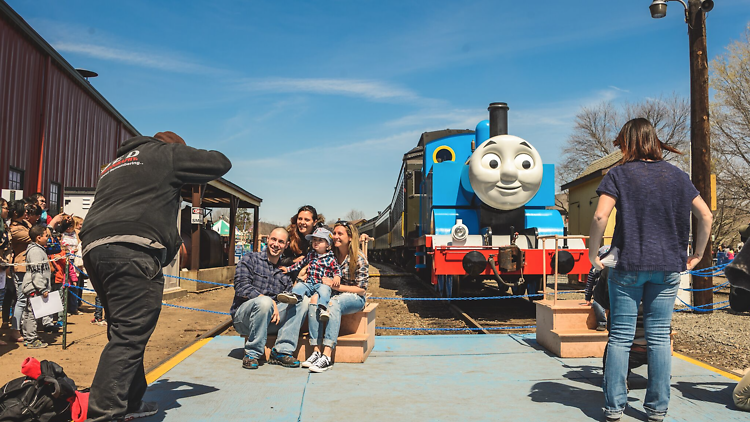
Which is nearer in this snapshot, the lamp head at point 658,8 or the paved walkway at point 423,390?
the paved walkway at point 423,390

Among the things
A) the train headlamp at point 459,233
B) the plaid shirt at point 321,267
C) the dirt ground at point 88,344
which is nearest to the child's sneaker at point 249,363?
the plaid shirt at point 321,267

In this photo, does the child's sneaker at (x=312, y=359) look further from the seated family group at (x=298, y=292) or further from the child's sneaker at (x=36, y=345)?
the child's sneaker at (x=36, y=345)

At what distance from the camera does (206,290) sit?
14.3 metres

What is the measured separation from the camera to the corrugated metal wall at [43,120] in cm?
1234

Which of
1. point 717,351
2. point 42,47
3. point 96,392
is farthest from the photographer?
point 42,47

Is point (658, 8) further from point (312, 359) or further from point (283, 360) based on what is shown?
point (283, 360)

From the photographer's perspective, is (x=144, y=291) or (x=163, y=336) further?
(x=163, y=336)

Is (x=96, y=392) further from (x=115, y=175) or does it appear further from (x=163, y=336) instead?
(x=163, y=336)

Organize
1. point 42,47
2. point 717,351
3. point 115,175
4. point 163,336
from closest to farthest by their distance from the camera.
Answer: point 115,175, point 717,351, point 163,336, point 42,47

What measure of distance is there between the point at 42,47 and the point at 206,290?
730 cm

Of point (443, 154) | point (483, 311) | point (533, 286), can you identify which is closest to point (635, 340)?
point (483, 311)

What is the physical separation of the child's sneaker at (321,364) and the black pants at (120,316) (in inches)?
67.5

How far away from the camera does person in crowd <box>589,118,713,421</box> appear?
3.16 meters

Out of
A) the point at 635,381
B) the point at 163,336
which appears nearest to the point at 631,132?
the point at 635,381
